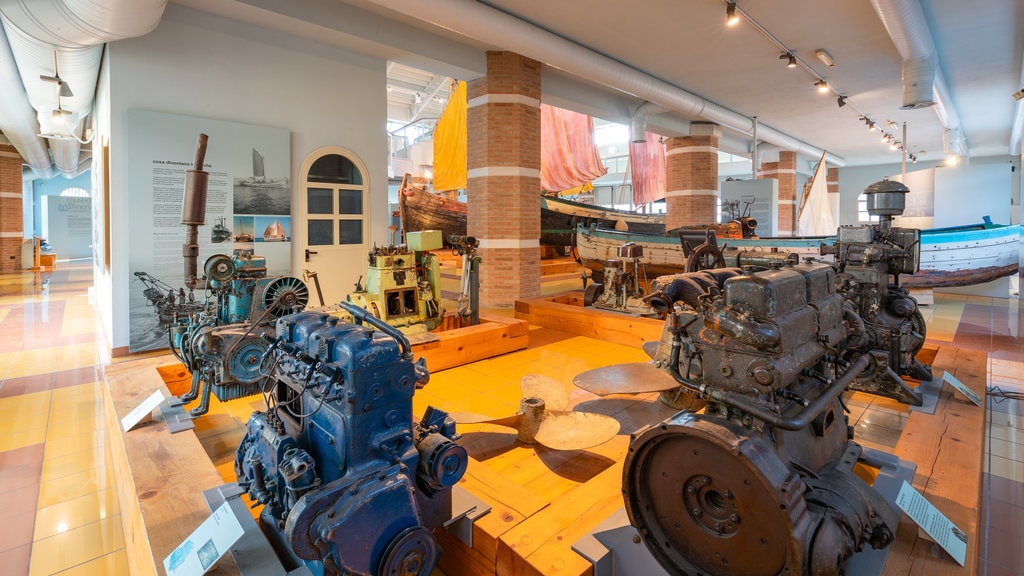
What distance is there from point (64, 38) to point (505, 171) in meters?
5.24

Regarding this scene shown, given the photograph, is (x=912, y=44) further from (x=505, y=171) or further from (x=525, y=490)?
(x=525, y=490)

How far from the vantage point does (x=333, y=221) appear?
6.87 m

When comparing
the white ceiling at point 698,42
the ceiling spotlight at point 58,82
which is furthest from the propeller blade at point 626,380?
the ceiling spotlight at point 58,82

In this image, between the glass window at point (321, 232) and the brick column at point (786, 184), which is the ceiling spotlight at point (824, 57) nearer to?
the glass window at point (321, 232)

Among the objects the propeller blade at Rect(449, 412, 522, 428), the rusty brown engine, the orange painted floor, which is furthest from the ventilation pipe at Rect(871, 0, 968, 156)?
the propeller blade at Rect(449, 412, 522, 428)

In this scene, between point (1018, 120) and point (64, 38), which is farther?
point (1018, 120)

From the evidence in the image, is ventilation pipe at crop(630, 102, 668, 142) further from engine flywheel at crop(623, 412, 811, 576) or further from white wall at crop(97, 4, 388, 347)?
engine flywheel at crop(623, 412, 811, 576)

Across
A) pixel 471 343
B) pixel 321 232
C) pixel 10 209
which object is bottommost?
pixel 471 343

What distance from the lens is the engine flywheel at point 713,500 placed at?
4.91ft

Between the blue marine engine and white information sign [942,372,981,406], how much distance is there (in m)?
3.46

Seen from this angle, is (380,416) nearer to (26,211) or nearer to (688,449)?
(688,449)

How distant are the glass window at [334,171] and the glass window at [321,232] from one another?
0.56m

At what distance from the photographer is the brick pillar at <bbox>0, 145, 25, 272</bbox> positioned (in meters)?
14.9

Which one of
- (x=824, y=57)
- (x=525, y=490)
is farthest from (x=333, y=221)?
(x=824, y=57)
